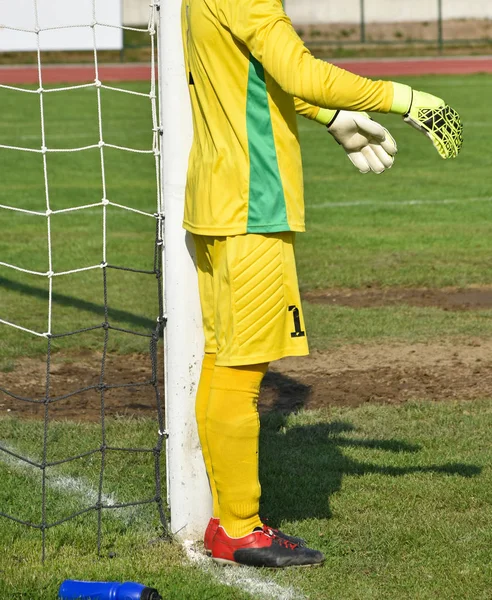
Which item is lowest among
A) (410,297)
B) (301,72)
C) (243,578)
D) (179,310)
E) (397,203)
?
(397,203)

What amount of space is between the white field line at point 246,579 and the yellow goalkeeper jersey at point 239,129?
1106 mm

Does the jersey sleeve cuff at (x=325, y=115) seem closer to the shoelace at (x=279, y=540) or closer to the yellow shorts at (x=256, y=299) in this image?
the yellow shorts at (x=256, y=299)

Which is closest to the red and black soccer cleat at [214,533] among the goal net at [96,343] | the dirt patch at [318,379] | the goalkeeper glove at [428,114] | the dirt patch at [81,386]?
the goal net at [96,343]

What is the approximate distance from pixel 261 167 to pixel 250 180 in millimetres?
53

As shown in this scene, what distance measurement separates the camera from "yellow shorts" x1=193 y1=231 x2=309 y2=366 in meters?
3.52

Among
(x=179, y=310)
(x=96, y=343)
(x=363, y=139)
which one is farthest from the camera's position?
(x=96, y=343)

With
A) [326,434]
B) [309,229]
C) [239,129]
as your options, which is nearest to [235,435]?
[239,129]

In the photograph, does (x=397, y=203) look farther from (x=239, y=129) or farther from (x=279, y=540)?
(x=239, y=129)

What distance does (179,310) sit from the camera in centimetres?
386

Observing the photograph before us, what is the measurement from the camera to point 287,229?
3.52m

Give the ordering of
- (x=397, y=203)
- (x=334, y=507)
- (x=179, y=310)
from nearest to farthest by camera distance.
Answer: (x=179, y=310), (x=334, y=507), (x=397, y=203)

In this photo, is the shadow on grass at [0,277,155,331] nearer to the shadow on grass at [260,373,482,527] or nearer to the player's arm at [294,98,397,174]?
the shadow on grass at [260,373,482,527]

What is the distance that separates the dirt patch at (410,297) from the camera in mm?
7887

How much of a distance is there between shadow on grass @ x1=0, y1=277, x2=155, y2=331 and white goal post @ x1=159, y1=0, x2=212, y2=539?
136 inches
